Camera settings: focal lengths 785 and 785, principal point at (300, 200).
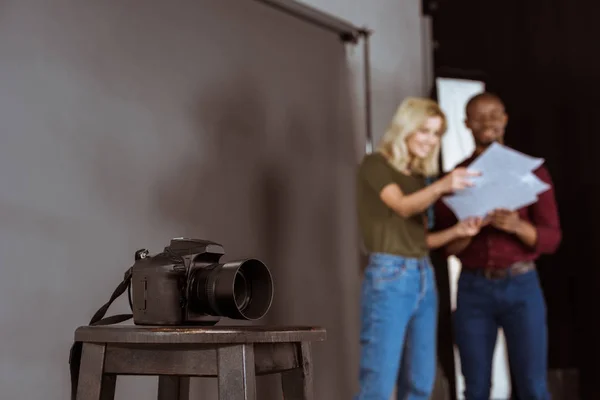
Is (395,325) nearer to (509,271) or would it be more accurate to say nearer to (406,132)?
(509,271)

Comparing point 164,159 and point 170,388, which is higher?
point 164,159

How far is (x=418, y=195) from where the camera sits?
2.26m

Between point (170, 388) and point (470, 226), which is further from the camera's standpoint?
point (470, 226)

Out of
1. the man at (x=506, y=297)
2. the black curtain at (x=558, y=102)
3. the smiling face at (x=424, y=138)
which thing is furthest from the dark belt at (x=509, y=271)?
the black curtain at (x=558, y=102)

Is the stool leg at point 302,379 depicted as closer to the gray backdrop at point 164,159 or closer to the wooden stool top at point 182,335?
the wooden stool top at point 182,335

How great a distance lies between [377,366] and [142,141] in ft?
3.03

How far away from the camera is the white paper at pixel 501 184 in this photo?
2.27 m

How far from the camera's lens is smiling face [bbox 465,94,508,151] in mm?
2535

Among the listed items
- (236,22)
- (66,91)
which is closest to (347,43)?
(236,22)

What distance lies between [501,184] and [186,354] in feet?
4.72

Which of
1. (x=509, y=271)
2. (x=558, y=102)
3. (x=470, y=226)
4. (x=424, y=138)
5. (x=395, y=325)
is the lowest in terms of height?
(x=395, y=325)

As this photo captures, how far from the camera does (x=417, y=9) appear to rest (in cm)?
328

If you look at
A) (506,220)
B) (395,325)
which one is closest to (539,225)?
(506,220)

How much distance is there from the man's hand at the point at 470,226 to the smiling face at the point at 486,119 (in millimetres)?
290
